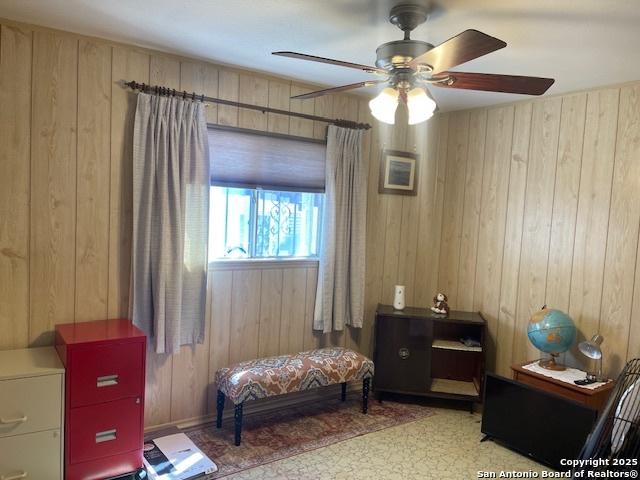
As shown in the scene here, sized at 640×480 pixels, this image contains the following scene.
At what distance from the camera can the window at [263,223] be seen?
330 centimetres

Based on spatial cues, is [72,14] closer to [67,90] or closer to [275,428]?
[67,90]

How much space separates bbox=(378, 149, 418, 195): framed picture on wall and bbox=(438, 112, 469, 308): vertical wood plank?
0.31 metres

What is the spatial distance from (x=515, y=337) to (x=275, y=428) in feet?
6.09

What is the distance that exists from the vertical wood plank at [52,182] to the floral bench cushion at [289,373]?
1.01 meters

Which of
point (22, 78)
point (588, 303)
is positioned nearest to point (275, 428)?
point (588, 303)

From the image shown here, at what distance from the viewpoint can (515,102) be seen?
12.0ft

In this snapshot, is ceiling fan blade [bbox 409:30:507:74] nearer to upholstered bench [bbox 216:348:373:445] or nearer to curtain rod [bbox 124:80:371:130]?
curtain rod [bbox 124:80:371:130]

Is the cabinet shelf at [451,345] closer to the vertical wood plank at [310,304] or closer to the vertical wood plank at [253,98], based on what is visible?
the vertical wood plank at [310,304]

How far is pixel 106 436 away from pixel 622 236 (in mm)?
3142

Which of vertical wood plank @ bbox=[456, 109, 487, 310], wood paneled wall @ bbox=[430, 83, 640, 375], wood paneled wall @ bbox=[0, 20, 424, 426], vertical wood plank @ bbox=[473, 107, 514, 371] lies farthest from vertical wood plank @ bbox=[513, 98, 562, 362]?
wood paneled wall @ bbox=[0, 20, 424, 426]

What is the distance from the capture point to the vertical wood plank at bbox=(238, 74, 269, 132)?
323cm

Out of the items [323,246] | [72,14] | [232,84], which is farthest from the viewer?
[323,246]

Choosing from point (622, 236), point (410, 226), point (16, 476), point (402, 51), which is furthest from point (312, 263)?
point (16, 476)

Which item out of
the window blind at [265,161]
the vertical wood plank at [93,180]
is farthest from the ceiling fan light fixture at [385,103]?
the vertical wood plank at [93,180]
